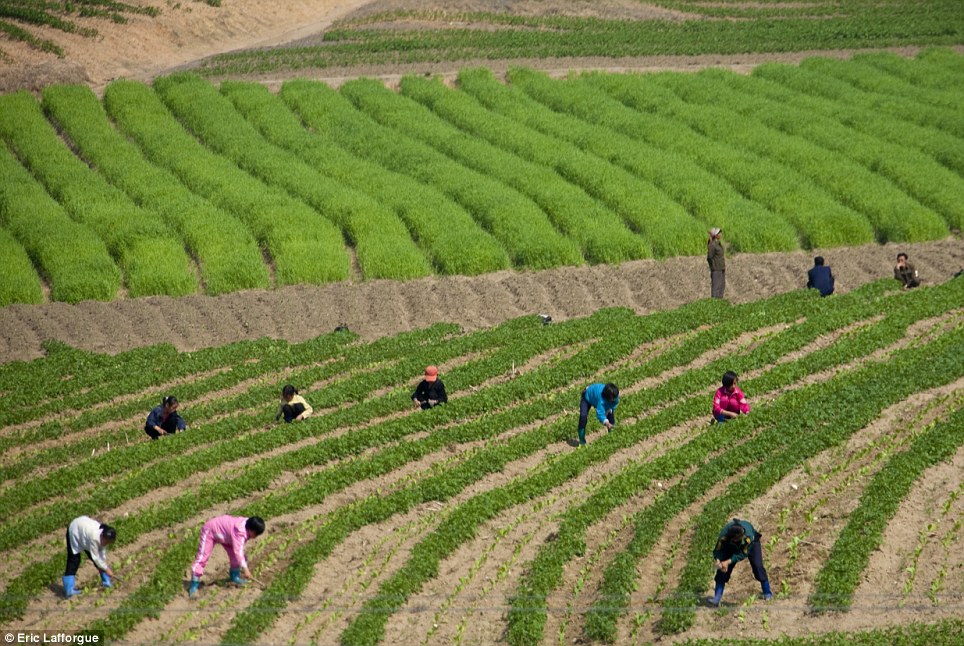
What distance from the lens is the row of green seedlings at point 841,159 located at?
3975cm

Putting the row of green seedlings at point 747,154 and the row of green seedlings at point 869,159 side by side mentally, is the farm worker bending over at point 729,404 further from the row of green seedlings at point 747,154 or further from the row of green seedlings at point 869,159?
the row of green seedlings at point 869,159

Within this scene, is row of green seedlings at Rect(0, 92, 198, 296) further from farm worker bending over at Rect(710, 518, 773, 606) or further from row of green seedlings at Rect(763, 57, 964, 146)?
row of green seedlings at Rect(763, 57, 964, 146)

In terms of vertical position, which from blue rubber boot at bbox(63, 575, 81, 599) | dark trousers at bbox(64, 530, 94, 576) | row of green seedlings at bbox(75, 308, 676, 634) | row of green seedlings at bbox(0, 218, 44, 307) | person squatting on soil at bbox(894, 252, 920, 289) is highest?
row of green seedlings at bbox(0, 218, 44, 307)

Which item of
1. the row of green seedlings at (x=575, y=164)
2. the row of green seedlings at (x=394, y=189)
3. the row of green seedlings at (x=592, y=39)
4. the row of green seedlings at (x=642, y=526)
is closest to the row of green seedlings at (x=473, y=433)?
the row of green seedlings at (x=642, y=526)

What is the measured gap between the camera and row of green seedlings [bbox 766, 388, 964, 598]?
1959 cm

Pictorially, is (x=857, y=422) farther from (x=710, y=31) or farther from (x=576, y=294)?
(x=710, y=31)

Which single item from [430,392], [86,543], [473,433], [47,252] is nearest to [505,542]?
[473,433]

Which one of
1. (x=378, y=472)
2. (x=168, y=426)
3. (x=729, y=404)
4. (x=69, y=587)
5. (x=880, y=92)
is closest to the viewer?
(x=69, y=587)

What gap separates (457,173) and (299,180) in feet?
17.1

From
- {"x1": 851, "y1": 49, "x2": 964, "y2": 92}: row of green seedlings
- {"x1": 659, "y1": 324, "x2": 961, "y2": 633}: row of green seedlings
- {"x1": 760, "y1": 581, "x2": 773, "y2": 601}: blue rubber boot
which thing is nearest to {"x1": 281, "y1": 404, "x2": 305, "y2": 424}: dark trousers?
{"x1": 659, "y1": 324, "x2": 961, "y2": 633}: row of green seedlings

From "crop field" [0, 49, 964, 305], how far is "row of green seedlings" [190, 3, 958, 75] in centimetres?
316

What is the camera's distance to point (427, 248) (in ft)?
125

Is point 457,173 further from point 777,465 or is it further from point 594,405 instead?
point 777,465

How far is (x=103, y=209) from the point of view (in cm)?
4072
